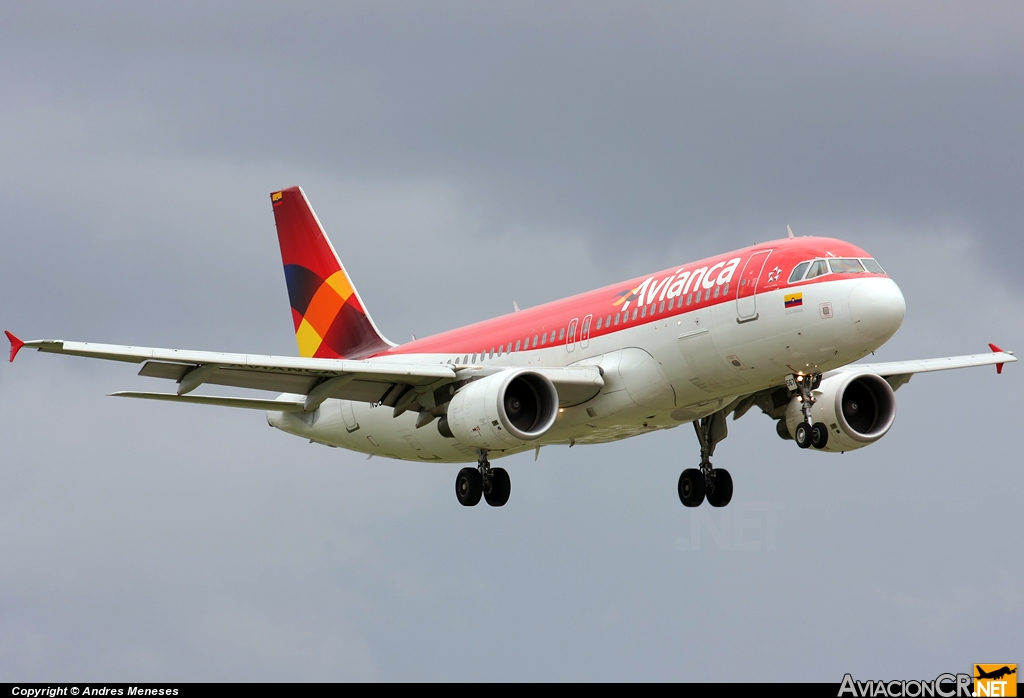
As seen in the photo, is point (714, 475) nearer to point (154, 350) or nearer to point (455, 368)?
point (455, 368)

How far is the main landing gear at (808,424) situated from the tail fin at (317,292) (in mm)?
16196

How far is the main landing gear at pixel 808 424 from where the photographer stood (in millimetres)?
37312

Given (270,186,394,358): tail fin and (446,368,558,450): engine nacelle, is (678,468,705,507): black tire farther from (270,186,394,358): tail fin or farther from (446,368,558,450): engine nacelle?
(270,186,394,358): tail fin

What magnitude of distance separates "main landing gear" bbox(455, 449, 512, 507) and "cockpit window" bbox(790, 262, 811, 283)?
32.4ft

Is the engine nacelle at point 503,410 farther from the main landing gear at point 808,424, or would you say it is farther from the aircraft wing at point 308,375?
the main landing gear at point 808,424

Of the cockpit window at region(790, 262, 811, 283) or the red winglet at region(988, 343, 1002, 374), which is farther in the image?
the red winglet at region(988, 343, 1002, 374)

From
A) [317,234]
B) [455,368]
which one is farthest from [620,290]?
[317,234]

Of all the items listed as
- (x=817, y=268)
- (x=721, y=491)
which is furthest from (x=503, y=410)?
(x=721, y=491)

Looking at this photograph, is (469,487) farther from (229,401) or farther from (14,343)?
(14,343)

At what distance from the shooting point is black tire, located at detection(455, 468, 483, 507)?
135ft

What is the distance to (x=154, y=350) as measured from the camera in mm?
36406

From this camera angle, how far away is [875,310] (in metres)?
34.7

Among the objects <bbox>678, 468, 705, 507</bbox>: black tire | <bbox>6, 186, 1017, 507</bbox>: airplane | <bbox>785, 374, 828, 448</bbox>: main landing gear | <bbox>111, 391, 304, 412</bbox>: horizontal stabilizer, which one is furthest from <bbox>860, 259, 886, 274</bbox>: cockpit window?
<bbox>111, 391, 304, 412</bbox>: horizontal stabilizer

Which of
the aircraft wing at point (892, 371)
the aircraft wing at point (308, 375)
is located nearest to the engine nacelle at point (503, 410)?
the aircraft wing at point (308, 375)
